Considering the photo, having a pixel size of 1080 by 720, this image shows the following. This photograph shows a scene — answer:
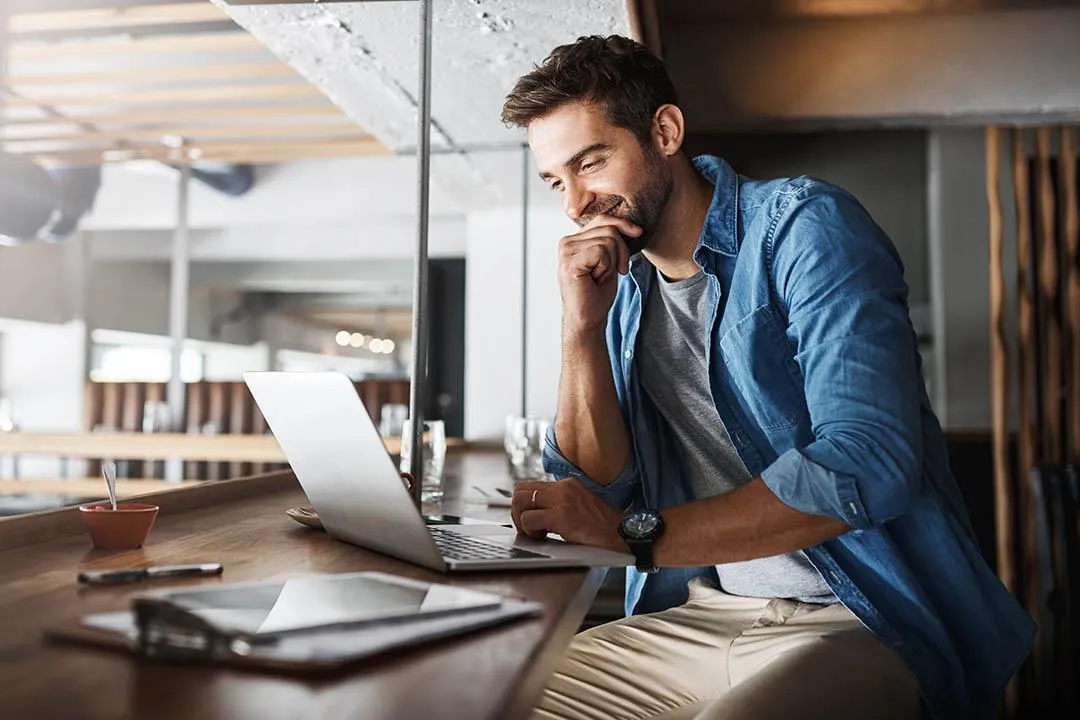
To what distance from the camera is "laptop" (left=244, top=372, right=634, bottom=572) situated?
103 centimetres

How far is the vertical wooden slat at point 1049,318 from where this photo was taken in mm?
3828

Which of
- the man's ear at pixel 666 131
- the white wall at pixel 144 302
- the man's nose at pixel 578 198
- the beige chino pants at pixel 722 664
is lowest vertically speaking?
the beige chino pants at pixel 722 664

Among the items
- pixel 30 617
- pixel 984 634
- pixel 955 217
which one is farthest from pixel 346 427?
pixel 955 217

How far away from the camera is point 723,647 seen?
1.42 meters

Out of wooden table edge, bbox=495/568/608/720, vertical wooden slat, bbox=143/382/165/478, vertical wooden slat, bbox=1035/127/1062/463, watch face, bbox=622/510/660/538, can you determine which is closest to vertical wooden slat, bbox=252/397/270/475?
vertical wooden slat, bbox=143/382/165/478

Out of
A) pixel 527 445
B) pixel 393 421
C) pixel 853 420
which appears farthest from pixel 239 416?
pixel 853 420

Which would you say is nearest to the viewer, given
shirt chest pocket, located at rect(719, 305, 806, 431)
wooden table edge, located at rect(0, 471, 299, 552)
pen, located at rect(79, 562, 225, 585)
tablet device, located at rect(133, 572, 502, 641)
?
tablet device, located at rect(133, 572, 502, 641)

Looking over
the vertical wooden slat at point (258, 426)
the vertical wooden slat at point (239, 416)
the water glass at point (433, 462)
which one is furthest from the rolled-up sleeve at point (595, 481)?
the vertical wooden slat at point (239, 416)

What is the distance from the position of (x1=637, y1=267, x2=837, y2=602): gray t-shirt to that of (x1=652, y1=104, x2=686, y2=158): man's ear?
0.22 meters

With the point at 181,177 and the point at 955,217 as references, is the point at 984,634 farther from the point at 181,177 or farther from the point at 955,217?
the point at 181,177

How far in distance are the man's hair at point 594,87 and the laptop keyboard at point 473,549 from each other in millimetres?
735

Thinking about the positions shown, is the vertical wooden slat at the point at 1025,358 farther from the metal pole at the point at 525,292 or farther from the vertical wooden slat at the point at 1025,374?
the metal pole at the point at 525,292

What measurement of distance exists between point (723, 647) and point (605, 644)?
18cm

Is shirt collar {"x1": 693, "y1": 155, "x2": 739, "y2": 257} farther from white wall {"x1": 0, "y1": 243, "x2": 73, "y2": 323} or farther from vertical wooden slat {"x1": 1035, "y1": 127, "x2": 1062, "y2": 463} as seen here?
white wall {"x1": 0, "y1": 243, "x2": 73, "y2": 323}
